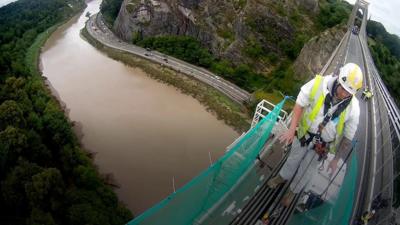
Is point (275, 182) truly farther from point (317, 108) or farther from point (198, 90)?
point (198, 90)

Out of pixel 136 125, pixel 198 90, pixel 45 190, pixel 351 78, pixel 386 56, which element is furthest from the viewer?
pixel 198 90

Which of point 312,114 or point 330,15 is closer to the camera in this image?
point 312,114

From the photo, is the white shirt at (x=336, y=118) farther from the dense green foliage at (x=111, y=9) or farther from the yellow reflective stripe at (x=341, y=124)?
the dense green foliage at (x=111, y=9)

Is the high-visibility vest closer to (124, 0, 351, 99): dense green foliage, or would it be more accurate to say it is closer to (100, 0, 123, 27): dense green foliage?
(124, 0, 351, 99): dense green foliage

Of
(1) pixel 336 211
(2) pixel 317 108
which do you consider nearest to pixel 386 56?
(1) pixel 336 211

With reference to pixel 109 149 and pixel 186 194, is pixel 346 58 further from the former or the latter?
pixel 186 194

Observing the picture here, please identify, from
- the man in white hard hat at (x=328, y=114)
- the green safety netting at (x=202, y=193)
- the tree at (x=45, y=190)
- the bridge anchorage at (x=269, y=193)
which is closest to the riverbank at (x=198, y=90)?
the tree at (x=45, y=190)

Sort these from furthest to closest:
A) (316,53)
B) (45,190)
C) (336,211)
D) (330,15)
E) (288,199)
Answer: (330,15)
(316,53)
(45,190)
(288,199)
(336,211)

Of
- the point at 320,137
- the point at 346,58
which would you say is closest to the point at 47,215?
the point at 320,137
